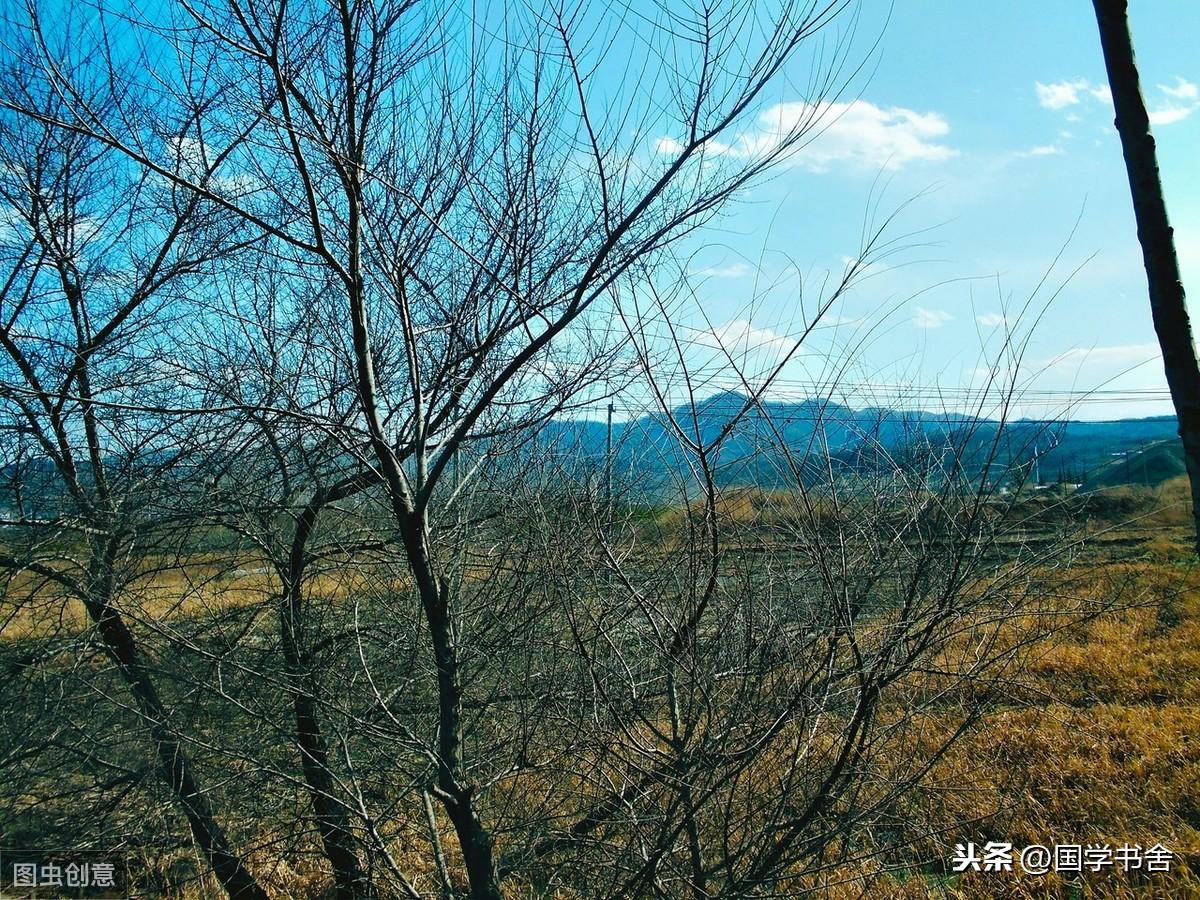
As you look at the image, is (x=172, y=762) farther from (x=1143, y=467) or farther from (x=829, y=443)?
(x=1143, y=467)

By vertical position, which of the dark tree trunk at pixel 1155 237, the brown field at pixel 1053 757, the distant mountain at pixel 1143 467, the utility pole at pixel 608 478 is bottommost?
the brown field at pixel 1053 757

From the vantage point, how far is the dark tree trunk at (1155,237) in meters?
2.01

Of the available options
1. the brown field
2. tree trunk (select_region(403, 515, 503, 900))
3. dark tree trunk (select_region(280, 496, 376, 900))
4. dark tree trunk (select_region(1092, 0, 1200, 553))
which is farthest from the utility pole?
dark tree trunk (select_region(1092, 0, 1200, 553))

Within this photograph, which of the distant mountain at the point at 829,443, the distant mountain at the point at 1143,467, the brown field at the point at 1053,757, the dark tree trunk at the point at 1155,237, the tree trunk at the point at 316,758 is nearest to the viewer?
the dark tree trunk at the point at 1155,237

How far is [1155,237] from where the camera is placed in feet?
6.63

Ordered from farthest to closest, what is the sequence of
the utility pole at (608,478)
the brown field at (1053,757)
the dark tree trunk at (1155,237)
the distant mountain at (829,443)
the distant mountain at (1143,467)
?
the brown field at (1053,757)
the utility pole at (608,478)
the distant mountain at (1143,467)
the distant mountain at (829,443)
the dark tree trunk at (1155,237)

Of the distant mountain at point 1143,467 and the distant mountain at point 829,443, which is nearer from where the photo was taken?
the distant mountain at point 829,443

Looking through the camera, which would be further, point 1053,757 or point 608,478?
point 1053,757

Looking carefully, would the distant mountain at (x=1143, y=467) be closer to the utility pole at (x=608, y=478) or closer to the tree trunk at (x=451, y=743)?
the utility pole at (x=608, y=478)

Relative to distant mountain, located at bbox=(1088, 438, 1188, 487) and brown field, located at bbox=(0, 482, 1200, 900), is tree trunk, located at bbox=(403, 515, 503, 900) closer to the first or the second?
brown field, located at bbox=(0, 482, 1200, 900)

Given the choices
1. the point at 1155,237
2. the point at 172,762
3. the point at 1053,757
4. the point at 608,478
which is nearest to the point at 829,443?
the point at 608,478

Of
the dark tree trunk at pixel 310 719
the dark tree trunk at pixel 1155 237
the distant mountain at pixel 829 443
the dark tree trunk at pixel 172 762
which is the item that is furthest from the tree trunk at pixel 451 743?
the dark tree trunk at pixel 1155 237

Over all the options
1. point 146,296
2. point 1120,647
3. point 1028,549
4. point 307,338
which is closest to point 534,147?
point 307,338

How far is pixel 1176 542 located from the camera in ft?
52.9
